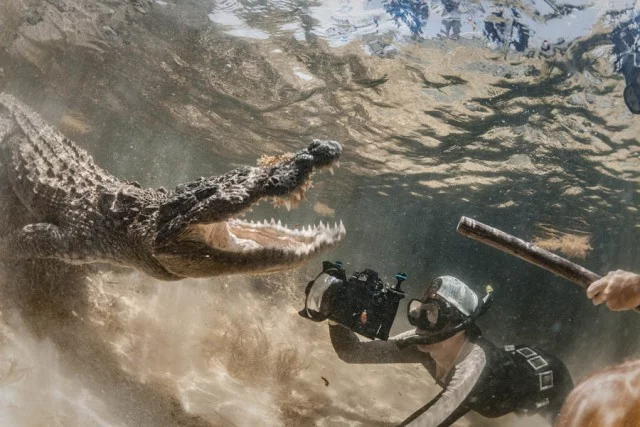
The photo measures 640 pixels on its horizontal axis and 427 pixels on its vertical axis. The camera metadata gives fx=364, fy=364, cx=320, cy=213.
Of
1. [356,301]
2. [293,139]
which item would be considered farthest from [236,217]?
[293,139]

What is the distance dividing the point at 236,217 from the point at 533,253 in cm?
222

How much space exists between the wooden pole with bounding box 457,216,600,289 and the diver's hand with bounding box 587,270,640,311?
157 mm

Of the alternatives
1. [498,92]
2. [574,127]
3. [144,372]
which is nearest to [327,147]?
[144,372]

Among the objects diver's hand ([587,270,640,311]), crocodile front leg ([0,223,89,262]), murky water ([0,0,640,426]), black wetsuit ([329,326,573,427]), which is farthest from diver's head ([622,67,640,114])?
crocodile front leg ([0,223,89,262])

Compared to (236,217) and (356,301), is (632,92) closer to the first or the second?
(356,301)

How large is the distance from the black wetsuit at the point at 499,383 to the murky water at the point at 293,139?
1.91m

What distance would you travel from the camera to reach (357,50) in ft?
30.3

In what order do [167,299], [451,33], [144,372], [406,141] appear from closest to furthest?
[144,372], [167,299], [451,33], [406,141]

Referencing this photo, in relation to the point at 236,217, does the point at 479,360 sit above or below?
below

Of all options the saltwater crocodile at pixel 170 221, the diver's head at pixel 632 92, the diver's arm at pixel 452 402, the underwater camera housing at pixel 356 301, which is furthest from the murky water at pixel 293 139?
the diver's arm at pixel 452 402

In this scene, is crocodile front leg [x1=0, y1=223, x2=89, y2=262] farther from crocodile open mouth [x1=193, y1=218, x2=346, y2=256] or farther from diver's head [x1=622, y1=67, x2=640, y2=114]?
diver's head [x1=622, y1=67, x2=640, y2=114]

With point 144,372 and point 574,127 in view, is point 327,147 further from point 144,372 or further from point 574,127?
point 574,127

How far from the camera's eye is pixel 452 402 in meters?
3.71

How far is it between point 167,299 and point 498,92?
930 cm
